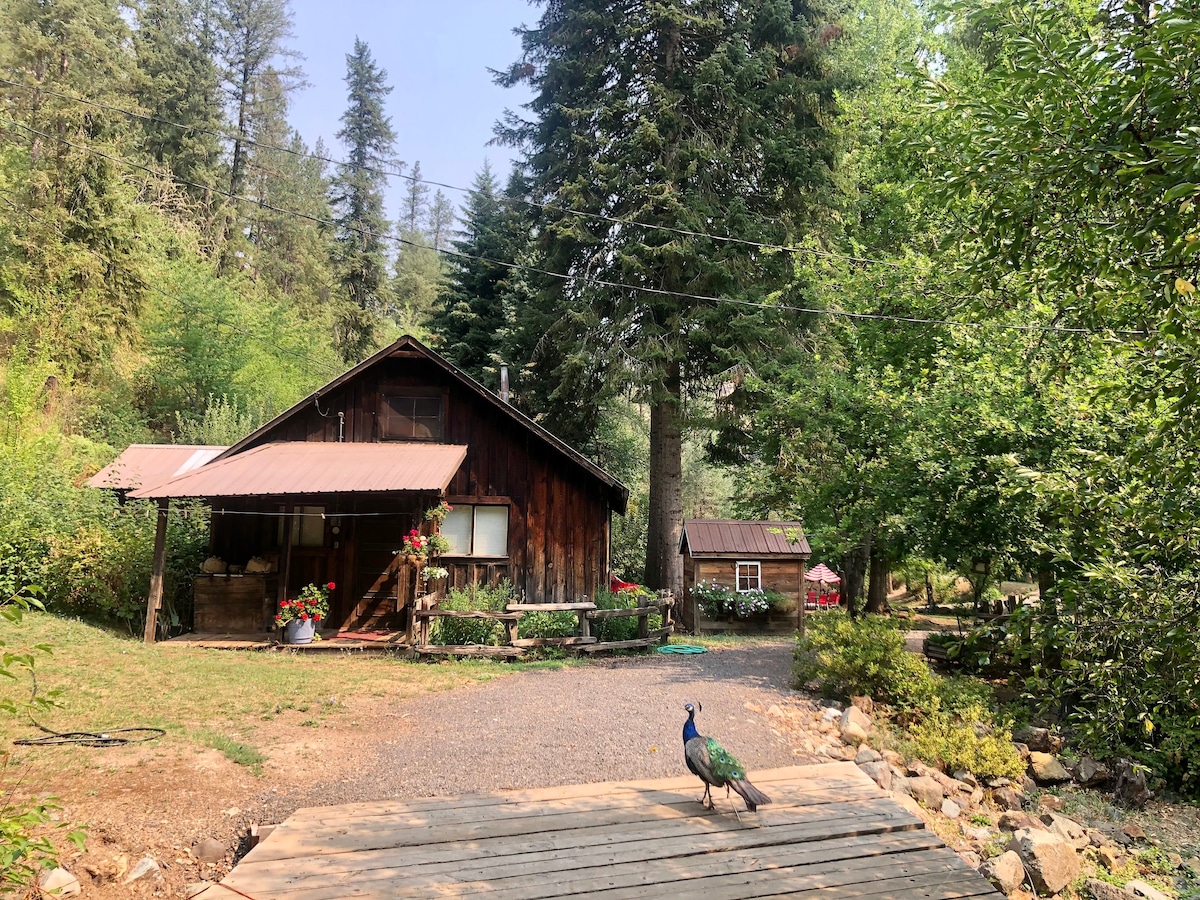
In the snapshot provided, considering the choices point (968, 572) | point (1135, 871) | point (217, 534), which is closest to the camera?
point (1135, 871)

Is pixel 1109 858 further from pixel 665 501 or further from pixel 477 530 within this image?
pixel 665 501

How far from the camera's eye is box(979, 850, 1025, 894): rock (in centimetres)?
560

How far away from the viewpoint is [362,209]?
33.5 m

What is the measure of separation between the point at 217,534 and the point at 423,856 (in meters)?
12.1

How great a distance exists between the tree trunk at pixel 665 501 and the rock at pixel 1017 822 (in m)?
11.3

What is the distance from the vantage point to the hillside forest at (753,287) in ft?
11.6

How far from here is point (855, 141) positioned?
60.3ft

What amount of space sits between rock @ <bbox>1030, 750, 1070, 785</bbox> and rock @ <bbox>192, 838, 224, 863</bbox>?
Result: 9.41 m

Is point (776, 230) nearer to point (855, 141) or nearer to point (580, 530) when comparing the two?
point (855, 141)

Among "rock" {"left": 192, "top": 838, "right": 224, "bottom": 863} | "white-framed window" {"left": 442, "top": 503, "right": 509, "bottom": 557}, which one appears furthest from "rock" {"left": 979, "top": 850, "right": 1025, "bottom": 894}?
"white-framed window" {"left": 442, "top": 503, "right": 509, "bottom": 557}

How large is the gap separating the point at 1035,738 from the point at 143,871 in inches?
429

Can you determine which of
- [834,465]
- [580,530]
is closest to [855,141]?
[834,465]

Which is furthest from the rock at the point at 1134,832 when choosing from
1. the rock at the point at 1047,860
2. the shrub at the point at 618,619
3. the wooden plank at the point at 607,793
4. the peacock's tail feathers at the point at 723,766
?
the shrub at the point at 618,619

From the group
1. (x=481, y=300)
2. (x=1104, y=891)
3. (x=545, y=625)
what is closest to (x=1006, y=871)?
(x=1104, y=891)
